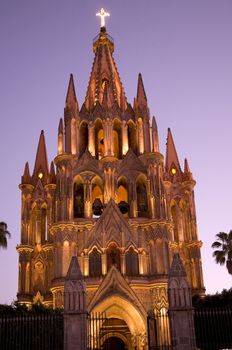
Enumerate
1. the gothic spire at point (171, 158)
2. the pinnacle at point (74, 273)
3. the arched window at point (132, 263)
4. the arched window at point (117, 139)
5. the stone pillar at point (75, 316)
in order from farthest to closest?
1. the gothic spire at point (171, 158)
2. the arched window at point (117, 139)
3. the arched window at point (132, 263)
4. the pinnacle at point (74, 273)
5. the stone pillar at point (75, 316)

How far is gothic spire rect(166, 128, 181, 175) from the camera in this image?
5091cm

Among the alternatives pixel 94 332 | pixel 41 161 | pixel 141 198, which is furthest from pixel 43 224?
pixel 94 332

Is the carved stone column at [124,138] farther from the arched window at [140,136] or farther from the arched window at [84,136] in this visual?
the arched window at [84,136]

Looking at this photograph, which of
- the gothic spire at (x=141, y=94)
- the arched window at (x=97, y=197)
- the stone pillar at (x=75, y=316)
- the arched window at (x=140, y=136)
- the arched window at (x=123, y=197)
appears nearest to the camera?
the stone pillar at (x=75, y=316)

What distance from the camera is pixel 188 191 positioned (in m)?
49.1

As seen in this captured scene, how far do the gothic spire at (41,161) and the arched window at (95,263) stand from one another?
40.4 feet

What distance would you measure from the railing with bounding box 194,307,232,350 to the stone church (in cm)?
1475

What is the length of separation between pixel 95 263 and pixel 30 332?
60.5 feet

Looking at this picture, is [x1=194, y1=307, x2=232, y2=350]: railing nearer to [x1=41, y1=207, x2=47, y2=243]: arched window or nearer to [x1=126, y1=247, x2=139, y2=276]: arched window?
[x1=126, y1=247, x2=139, y2=276]: arched window

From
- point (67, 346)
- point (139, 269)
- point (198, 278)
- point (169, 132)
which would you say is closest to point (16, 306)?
point (67, 346)

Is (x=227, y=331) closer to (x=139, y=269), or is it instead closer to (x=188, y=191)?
(x=139, y=269)

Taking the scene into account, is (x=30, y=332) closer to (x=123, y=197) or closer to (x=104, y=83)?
(x=123, y=197)

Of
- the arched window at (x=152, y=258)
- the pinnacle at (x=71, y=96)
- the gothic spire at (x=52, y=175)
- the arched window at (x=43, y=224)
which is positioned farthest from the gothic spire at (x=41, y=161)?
the arched window at (x=152, y=258)

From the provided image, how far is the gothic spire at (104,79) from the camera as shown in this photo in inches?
1984
